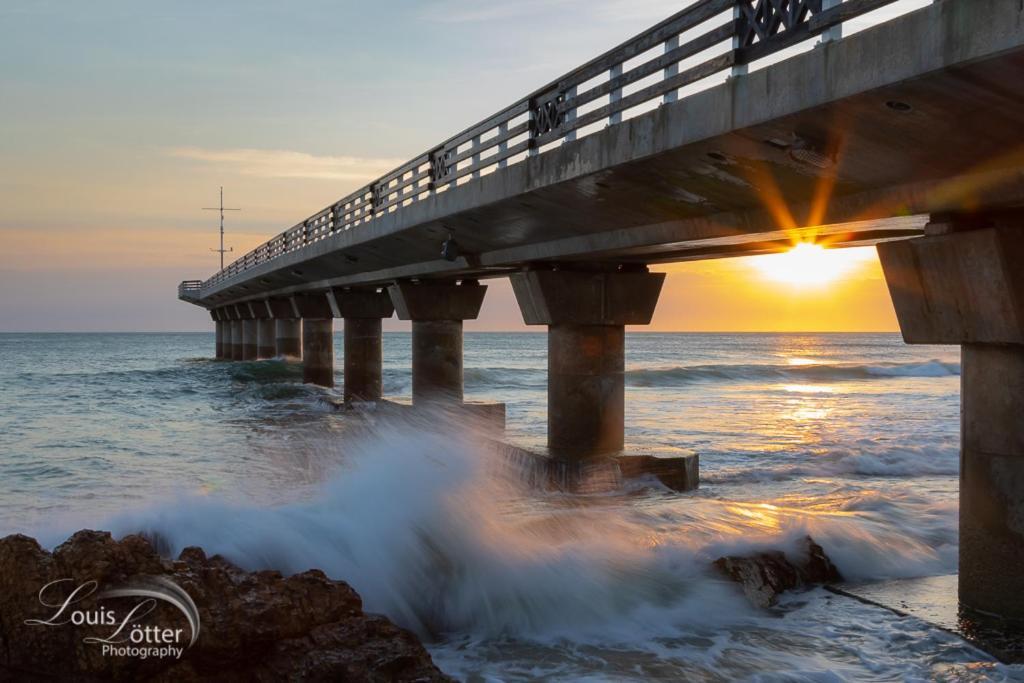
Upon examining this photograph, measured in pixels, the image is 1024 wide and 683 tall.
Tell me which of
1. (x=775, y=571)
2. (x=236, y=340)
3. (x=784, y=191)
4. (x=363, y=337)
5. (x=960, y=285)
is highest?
(x=784, y=191)

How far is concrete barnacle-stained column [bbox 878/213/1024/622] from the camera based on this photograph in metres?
7.48

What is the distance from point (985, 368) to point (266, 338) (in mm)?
58224

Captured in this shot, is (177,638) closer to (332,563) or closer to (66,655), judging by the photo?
(66,655)

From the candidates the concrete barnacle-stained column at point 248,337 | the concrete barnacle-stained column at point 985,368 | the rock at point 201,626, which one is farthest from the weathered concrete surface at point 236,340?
the concrete barnacle-stained column at point 985,368

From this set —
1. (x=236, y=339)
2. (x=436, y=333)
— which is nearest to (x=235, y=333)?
(x=236, y=339)

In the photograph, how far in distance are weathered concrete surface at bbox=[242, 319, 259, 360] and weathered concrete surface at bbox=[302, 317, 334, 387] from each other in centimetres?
2766

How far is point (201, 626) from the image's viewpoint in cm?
611

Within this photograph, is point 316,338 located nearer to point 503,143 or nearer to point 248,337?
point 503,143

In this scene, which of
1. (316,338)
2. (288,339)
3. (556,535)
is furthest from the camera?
(288,339)

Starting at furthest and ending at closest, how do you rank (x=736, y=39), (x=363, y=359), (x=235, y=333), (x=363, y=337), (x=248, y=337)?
(x=235, y=333)
(x=248, y=337)
(x=363, y=337)
(x=363, y=359)
(x=736, y=39)

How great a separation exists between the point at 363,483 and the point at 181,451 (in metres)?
12.7

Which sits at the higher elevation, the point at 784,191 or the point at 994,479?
the point at 784,191

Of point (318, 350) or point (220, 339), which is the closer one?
point (318, 350)

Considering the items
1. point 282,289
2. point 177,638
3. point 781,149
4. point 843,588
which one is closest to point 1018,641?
point 843,588
